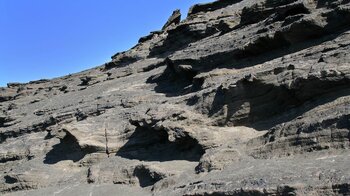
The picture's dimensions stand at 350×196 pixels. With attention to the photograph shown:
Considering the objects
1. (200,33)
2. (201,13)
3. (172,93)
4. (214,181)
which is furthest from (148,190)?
(201,13)

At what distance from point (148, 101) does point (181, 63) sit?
Answer: 3.45m

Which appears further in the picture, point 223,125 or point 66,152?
point 66,152

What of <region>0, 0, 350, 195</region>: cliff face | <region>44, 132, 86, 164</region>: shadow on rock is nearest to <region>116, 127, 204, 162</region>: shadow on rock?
<region>0, 0, 350, 195</region>: cliff face

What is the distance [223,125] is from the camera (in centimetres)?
2180

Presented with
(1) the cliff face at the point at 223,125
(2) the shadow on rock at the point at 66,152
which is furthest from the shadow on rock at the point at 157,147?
(2) the shadow on rock at the point at 66,152

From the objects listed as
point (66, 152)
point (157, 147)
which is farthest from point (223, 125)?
point (66, 152)

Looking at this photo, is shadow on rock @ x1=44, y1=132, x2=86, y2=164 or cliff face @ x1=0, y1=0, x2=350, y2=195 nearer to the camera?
cliff face @ x1=0, y1=0, x2=350, y2=195

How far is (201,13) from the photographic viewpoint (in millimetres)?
45688

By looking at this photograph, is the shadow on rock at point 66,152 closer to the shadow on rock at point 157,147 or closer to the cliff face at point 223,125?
the cliff face at point 223,125

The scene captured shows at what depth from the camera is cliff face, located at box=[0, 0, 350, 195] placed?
15953mm

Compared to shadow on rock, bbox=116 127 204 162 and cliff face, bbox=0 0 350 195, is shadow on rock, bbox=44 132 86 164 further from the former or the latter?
shadow on rock, bbox=116 127 204 162

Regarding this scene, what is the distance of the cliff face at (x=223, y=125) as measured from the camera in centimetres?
1595

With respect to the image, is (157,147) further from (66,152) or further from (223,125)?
(66,152)

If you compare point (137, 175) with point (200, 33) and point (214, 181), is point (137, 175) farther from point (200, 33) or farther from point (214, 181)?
point (200, 33)
